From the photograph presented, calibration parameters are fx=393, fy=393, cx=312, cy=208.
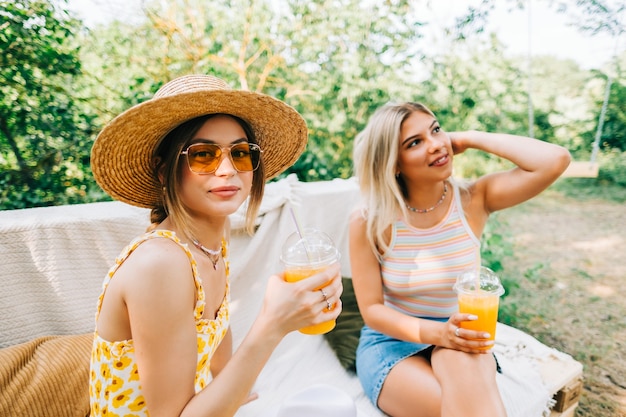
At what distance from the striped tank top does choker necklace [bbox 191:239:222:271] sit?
0.99 m

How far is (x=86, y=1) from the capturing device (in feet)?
13.1

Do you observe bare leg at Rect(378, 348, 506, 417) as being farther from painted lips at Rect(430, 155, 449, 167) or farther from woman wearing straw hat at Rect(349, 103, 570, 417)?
painted lips at Rect(430, 155, 449, 167)

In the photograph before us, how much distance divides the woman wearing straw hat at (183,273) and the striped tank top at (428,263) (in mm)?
849

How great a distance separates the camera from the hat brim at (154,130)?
1333mm

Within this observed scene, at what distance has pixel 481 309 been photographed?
Result: 1689 mm

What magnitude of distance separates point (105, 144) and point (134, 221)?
1.06 metres

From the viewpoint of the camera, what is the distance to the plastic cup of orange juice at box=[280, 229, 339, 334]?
1417 millimetres

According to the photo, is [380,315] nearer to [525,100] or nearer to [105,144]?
[105,144]

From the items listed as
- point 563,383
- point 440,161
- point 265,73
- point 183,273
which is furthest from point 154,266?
point 265,73

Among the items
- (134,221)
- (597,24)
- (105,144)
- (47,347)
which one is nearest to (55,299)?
(47,347)

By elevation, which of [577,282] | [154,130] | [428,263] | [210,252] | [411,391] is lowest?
[577,282]

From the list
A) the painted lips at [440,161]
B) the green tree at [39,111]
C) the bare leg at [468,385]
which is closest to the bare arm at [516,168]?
the painted lips at [440,161]

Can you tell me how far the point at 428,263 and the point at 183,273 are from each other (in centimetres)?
140

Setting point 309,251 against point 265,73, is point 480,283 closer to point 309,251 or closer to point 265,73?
point 309,251
